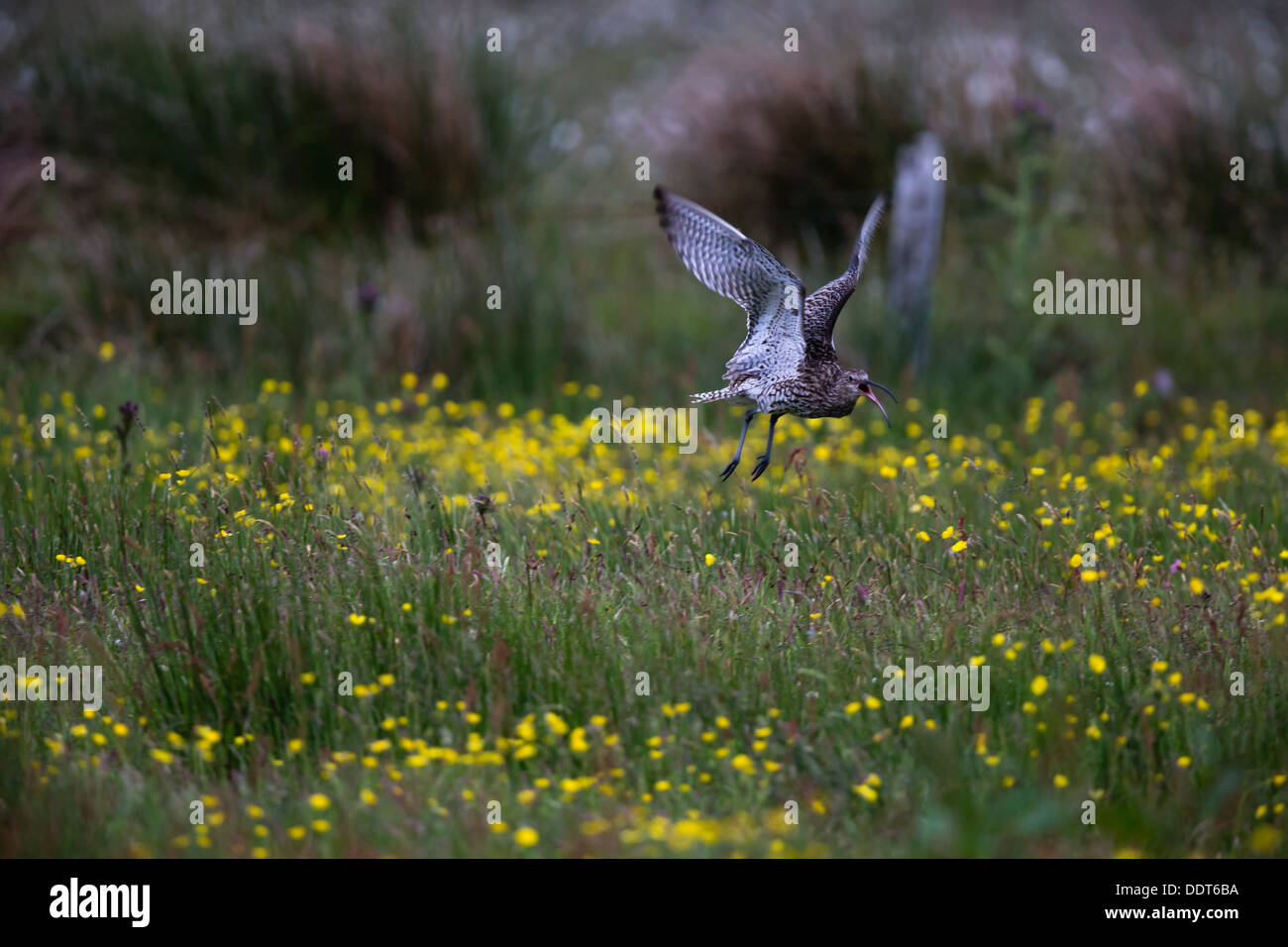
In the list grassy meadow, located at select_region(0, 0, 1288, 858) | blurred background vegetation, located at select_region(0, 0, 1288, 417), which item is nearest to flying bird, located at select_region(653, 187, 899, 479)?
grassy meadow, located at select_region(0, 0, 1288, 858)

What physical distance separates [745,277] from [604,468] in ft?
6.25

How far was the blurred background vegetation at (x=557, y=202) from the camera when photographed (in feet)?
29.6

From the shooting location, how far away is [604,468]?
23.2 feet

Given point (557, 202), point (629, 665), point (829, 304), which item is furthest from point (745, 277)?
point (557, 202)

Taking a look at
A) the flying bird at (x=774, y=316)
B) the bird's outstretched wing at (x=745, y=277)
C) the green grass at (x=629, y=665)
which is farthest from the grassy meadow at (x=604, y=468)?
the bird's outstretched wing at (x=745, y=277)

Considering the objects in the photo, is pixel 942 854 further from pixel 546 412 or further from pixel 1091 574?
pixel 546 412

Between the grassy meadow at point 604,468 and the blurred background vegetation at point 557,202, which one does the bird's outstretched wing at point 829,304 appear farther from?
the blurred background vegetation at point 557,202

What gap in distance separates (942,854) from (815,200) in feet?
26.4

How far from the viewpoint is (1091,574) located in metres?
4.62

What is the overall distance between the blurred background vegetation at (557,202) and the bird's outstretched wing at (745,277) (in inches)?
122

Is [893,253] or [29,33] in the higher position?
[29,33]

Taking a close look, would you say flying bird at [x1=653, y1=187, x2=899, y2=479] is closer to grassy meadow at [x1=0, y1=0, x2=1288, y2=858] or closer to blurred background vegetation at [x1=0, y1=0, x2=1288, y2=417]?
grassy meadow at [x1=0, y1=0, x2=1288, y2=858]

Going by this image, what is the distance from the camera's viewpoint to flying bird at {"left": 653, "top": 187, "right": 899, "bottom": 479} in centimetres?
537
